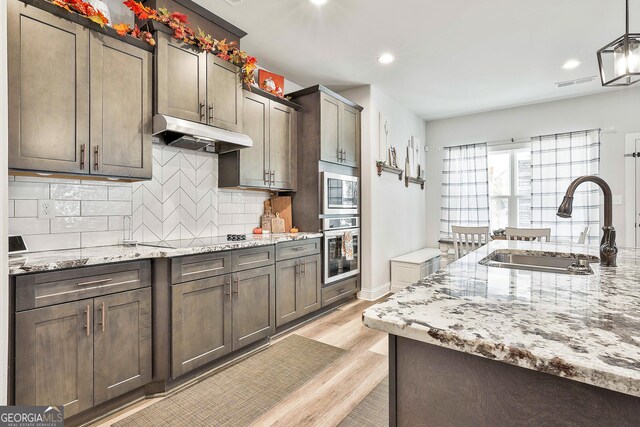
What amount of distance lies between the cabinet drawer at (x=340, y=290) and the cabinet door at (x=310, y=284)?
0.41 feet

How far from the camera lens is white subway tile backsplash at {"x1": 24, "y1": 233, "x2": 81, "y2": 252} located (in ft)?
6.25

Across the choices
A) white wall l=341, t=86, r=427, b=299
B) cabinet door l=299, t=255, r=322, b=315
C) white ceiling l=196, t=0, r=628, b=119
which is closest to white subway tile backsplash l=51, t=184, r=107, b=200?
white ceiling l=196, t=0, r=628, b=119

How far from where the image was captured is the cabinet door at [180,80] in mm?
2211

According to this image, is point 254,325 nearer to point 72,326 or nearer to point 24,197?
point 72,326

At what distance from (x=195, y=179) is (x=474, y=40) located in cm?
296

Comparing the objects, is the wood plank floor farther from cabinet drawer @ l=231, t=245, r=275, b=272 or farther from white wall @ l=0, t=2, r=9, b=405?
white wall @ l=0, t=2, r=9, b=405

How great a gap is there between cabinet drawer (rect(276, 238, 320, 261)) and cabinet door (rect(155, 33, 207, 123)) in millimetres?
1289

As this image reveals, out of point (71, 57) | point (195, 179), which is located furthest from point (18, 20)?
point (195, 179)

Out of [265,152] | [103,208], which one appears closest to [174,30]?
[265,152]

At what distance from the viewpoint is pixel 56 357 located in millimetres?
1570

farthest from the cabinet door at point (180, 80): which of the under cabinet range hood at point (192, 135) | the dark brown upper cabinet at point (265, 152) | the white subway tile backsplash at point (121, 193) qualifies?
the white subway tile backsplash at point (121, 193)

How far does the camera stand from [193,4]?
95.7 inches

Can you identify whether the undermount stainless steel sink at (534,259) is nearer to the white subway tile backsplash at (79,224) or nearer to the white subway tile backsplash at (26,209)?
the white subway tile backsplash at (79,224)

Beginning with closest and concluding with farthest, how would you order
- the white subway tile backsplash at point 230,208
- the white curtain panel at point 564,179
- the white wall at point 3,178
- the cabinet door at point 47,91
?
1. the white wall at point 3,178
2. the cabinet door at point 47,91
3. the white subway tile backsplash at point 230,208
4. the white curtain panel at point 564,179
